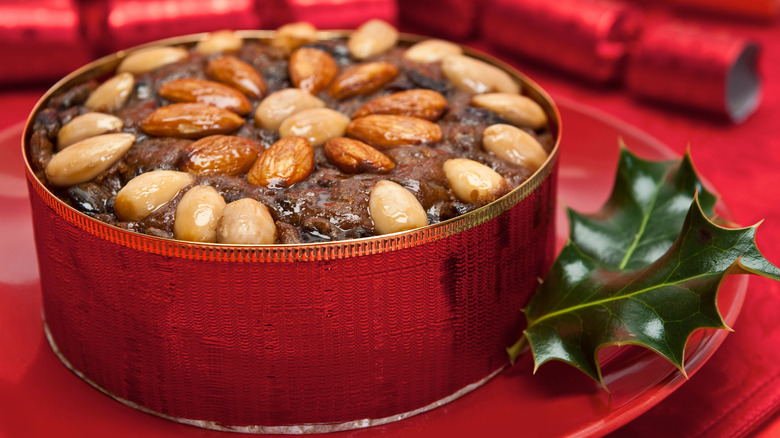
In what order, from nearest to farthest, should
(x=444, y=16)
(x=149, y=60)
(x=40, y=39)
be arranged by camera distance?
(x=149, y=60)
(x=40, y=39)
(x=444, y=16)

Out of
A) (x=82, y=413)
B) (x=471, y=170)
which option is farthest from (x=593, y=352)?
(x=82, y=413)

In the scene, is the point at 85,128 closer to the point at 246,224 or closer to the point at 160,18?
the point at 246,224

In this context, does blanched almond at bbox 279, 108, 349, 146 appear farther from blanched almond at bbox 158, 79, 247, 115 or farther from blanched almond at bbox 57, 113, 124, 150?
blanched almond at bbox 57, 113, 124, 150

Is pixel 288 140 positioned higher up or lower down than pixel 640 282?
higher up

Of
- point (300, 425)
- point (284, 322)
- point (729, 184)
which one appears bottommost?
point (729, 184)

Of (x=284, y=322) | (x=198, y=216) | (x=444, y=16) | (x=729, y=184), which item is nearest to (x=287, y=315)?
(x=284, y=322)

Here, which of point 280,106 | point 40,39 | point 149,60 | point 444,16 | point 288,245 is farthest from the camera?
point 444,16
